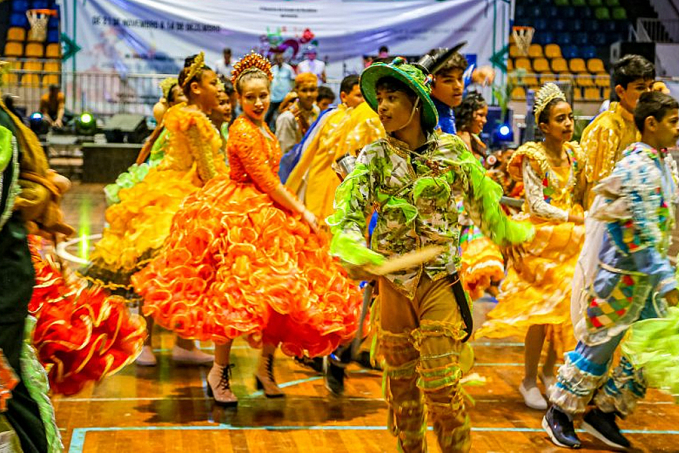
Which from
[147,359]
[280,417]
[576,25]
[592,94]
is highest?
[576,25]

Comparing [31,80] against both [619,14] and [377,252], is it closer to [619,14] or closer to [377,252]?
[619,14]

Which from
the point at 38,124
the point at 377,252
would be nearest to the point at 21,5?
the point at 38,124

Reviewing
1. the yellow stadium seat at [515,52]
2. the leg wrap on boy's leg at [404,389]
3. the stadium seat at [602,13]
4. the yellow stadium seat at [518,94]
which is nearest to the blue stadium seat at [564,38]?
the stadium seat at [602,13]

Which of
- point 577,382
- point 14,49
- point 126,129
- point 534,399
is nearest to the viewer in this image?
point 577,382

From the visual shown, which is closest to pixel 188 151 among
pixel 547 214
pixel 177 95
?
pixel 177 95

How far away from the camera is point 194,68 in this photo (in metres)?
6.85

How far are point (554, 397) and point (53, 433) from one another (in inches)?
113

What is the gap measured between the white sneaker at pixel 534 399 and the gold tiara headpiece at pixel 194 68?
3.00 metres

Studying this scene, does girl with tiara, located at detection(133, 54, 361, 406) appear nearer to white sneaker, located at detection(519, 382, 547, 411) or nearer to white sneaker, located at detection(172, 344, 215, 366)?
white sneaker, located at detection(172, 344, 215, 366)

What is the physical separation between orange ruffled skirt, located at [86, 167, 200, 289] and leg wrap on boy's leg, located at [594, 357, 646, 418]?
3.18 m

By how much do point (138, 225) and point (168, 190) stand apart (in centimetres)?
33

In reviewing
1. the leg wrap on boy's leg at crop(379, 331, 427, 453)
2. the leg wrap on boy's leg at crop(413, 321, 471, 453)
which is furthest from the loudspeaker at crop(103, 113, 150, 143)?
the leg wrap on boy's leg at crop(413, 321, 471, 453)

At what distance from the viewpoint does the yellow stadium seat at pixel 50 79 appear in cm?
1984

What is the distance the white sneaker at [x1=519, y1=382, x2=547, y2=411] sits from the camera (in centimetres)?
611
